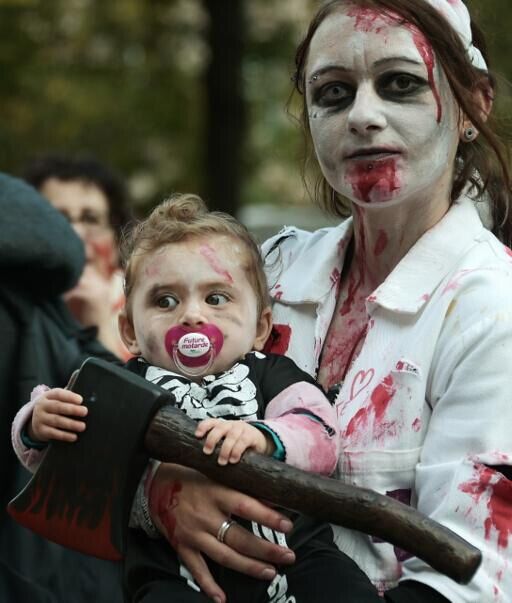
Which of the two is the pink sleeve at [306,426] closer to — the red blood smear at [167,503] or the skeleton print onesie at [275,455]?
the skeleton print onesie at [275,455]

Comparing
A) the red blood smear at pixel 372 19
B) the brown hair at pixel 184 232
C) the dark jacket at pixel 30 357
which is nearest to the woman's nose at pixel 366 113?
the red blood smear at pixel 372 19

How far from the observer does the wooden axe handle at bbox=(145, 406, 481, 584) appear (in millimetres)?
2293

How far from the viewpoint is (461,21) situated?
2.98m

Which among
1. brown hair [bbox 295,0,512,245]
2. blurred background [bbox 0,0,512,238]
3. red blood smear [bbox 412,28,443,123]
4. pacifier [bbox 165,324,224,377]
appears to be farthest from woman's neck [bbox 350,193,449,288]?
blurred background [bbox 0,0,512,238]

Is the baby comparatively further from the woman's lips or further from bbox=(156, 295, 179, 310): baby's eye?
the woman's lips

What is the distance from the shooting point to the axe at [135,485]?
91.4 inches

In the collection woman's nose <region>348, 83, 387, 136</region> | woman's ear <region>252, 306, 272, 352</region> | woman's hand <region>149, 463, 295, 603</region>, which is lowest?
woman's hand <region>149, 463, 295, 603</region>

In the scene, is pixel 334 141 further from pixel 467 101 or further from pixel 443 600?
pixel 443 600

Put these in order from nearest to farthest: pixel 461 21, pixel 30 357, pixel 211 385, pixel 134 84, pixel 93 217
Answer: pixel 211 385 → pixel 461 21 → pixel 30 357 → pixel 93 217 → pixel 134 84

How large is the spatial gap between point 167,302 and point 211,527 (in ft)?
1.83

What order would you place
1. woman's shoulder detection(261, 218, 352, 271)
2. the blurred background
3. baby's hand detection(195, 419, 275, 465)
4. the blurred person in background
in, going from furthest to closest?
the blurred background
the blurred person in background
woman's shoulder detection(261, 218, 352, 271)
baby's hand detection(195, 419, 275, 465)

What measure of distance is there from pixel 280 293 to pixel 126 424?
81 cm

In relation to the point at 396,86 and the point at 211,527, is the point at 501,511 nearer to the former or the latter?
the point at 211,527

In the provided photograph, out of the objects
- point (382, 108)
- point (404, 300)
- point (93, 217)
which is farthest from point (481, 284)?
point (93, 217)
